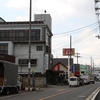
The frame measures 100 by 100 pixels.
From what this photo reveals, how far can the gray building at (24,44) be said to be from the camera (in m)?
62.9

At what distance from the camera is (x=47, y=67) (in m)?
61.5

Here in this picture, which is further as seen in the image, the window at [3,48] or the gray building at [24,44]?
the window at [3,48]

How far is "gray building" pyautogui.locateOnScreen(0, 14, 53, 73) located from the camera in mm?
62938

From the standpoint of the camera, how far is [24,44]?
6462 centimetres

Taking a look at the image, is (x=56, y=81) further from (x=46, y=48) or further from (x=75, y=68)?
(x=75, y=68)

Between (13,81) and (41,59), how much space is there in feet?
112

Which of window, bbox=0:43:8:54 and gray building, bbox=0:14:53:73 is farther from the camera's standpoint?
window, bbox=0:43:8:54

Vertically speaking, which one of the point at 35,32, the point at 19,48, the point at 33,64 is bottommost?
the point at 33,64

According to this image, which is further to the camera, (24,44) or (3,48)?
(24,44)

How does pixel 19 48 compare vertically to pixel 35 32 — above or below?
below

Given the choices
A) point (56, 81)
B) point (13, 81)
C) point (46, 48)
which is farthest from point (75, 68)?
point (13, 81)

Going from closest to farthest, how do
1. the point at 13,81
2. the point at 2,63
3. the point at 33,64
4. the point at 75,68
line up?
1. the point at 2,63
2. the point at 13,81
3. the point at 33,64
4. the point at 75,68

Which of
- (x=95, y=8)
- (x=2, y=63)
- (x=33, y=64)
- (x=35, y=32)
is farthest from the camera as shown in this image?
(x=35, y=32)

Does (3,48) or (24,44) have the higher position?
(24,44)
